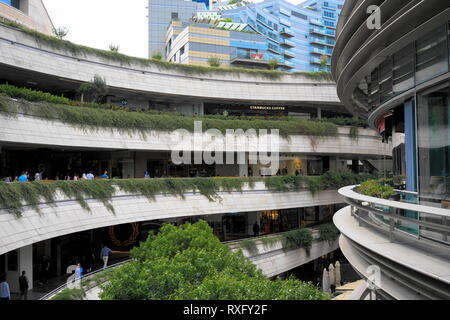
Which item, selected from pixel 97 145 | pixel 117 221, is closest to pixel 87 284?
pixel 117 221

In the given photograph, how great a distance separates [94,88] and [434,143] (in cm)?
1868

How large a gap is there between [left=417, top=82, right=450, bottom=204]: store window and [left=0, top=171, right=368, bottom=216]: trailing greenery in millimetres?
12178

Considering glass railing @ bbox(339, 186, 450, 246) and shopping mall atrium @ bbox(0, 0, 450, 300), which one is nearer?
glass railing @ bbox(339, 186, 450, 246)

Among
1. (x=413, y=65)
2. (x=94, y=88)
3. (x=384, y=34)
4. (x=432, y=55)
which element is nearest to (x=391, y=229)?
(x=432, y=55)

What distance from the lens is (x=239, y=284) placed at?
5863 millimetres

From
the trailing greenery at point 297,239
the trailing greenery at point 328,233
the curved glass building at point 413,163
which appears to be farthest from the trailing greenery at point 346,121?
the curved glass building at point 413,163

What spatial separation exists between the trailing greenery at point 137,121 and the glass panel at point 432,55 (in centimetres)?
1478

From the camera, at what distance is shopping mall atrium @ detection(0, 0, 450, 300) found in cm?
737

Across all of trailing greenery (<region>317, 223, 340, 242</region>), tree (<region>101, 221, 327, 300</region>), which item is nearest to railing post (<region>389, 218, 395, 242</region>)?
tree (<region>101, 221, 327, 300</region>)

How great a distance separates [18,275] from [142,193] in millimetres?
6669

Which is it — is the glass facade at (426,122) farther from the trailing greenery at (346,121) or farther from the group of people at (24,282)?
the trailing greenery at (346,121)

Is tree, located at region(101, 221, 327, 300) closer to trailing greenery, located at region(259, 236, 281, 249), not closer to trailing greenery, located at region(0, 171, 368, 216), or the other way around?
trailing greenery, located at region(0, 171, 368, 216)

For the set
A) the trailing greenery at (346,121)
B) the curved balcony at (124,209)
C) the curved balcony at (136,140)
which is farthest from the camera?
the trailing greenery at (346,121)

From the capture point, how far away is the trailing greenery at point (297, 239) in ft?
78.8
